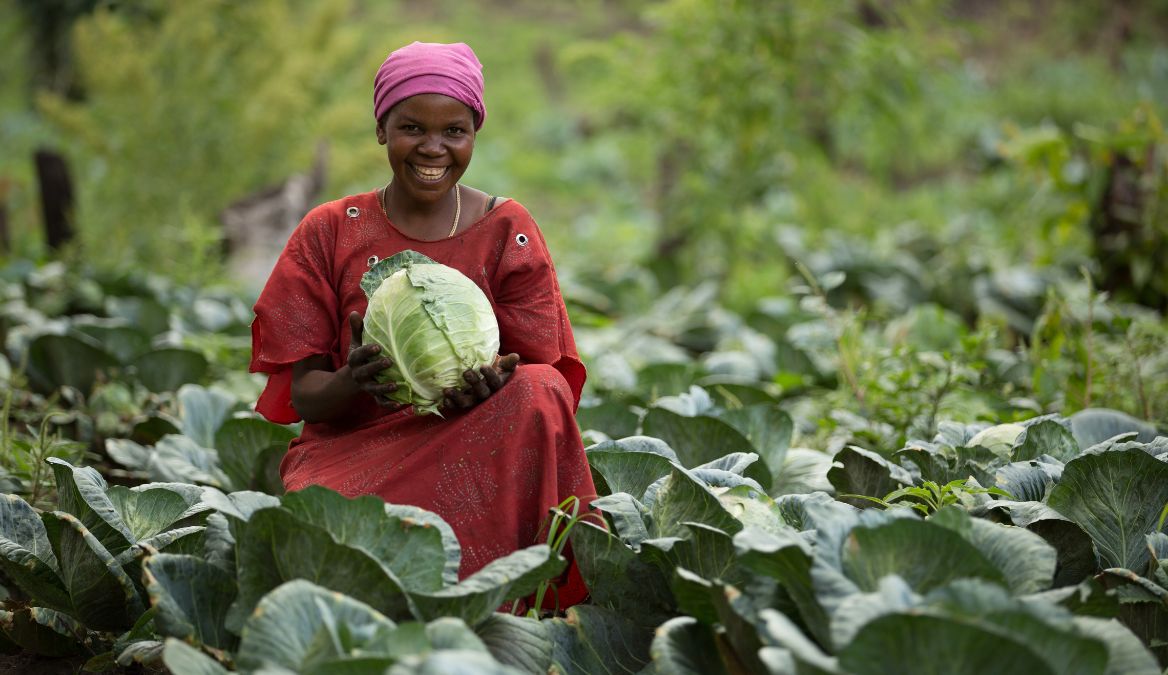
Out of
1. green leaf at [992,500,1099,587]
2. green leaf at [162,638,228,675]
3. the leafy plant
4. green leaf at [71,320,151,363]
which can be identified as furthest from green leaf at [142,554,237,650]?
green leaf at [71,320,151,363]

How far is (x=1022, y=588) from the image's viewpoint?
6.78 ft

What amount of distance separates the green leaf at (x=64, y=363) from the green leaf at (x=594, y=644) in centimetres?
258

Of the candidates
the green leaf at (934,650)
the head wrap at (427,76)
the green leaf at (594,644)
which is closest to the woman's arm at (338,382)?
the head wrap at (427,76)

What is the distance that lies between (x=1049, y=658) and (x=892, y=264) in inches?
221

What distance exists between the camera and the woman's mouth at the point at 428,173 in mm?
2568

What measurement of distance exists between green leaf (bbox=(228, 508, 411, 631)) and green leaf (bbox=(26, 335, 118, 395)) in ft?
7.70

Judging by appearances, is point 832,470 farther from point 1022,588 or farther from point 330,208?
point 330,208

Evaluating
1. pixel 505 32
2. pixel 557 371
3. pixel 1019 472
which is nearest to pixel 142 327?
pixel 557 371

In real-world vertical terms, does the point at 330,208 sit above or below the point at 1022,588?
above

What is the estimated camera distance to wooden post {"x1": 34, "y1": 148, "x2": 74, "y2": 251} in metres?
6.76

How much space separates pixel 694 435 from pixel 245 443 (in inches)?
51.9

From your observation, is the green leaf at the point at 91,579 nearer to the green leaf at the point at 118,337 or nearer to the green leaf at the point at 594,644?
the green leaf at the point at 594,644

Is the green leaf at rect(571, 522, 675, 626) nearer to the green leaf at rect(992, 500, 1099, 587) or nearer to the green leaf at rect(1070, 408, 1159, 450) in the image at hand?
the green leaf at rect(992, 500, 1099, 587)

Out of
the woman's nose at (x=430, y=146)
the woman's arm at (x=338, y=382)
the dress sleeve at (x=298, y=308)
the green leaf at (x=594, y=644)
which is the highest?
the woman's nose at (x=430, y=146)
